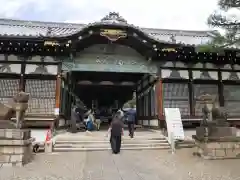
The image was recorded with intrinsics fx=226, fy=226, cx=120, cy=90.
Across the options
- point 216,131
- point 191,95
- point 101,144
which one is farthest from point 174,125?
point 191,95

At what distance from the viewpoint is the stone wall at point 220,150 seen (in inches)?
325

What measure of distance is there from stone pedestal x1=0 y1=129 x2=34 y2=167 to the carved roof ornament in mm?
7824

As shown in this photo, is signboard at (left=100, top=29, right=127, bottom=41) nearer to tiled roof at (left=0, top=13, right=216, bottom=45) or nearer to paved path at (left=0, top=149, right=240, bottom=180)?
tiled roof at (left=0, top=13, right=216, bottom=45)

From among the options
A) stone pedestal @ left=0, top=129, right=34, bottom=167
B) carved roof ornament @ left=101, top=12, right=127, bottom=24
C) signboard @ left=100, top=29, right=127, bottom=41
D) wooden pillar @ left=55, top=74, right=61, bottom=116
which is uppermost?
carved roof ornament @ left=101, top=12, right=127, bottom=24

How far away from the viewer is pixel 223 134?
856 cm

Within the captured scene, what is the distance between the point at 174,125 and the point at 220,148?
8.74 ft

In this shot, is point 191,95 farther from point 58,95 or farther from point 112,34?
point 58,95

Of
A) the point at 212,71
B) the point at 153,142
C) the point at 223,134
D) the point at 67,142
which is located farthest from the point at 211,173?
the point at 212,71

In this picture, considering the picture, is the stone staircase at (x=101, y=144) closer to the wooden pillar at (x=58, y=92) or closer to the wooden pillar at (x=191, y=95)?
the wooden pillar at (x=58, y=92)

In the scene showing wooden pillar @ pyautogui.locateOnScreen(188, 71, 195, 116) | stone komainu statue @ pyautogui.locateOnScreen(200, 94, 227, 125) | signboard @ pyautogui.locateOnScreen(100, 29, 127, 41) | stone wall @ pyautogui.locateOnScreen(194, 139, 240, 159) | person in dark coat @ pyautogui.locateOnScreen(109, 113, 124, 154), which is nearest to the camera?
stone wall @ pyautogui.locateOnScreen(194, 139, 240, 159)

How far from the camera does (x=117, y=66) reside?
13734 millimetres

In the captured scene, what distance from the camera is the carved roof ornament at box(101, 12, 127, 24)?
41.6 ft

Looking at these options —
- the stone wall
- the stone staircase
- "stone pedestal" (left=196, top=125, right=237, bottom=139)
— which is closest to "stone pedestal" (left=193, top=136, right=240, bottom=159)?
the stone wall

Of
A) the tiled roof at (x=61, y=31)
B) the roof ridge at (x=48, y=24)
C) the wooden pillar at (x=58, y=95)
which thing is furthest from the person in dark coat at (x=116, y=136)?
the roof ridge at (x=48, y=24)
